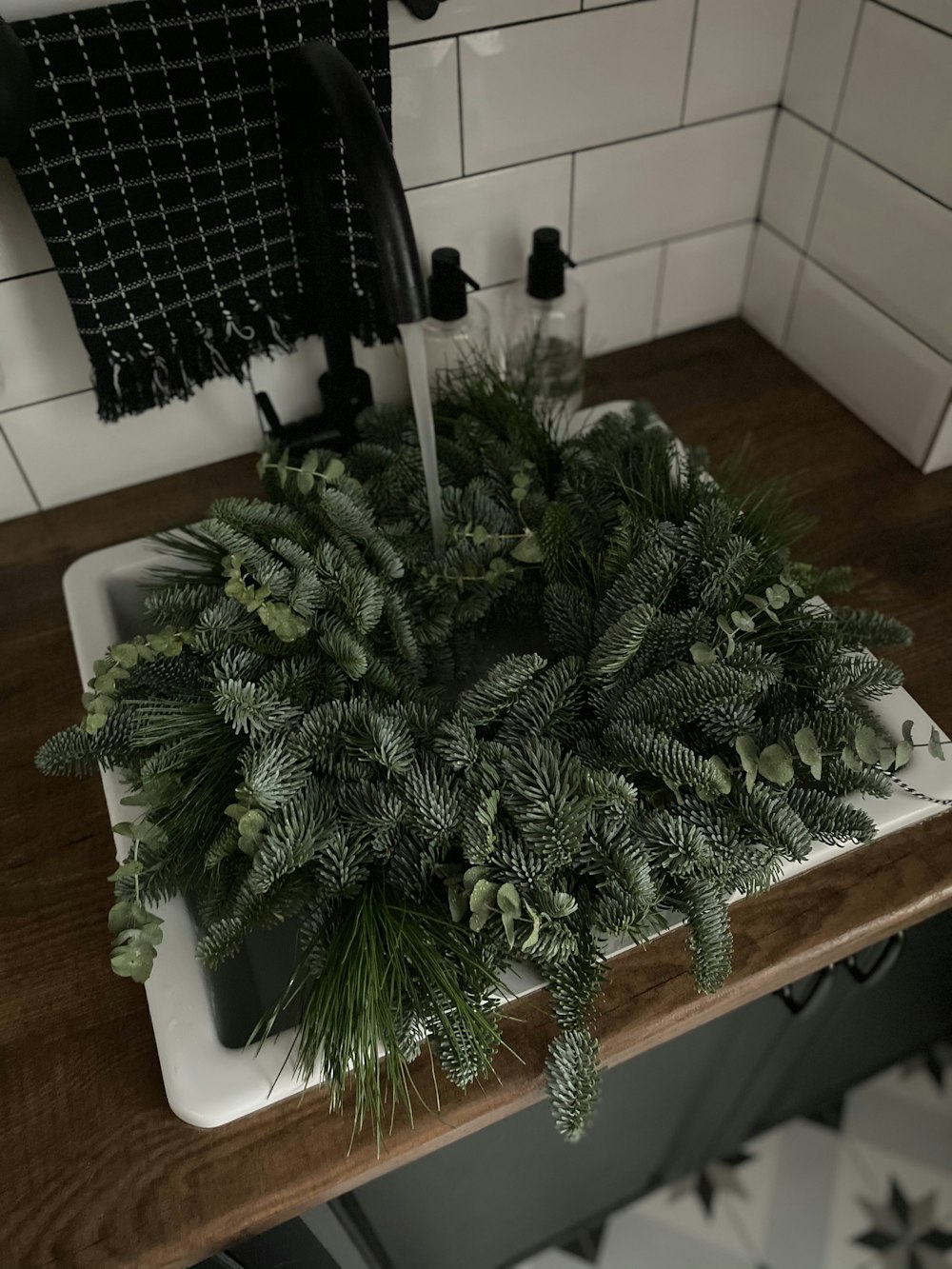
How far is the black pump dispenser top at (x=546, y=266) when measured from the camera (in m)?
0.79

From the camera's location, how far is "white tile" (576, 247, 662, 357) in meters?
0.92

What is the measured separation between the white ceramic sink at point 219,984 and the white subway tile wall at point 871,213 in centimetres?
35

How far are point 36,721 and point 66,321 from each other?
0.31 meters

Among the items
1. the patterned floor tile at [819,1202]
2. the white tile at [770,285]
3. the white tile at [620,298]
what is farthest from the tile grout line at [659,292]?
→ the patterned floor tile at [819,1202]

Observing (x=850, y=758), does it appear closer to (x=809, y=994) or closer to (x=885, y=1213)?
(x=809, y=994)

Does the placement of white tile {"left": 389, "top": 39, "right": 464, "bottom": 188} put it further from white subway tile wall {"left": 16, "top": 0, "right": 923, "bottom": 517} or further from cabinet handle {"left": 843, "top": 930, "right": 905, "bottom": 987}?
cabinet handle {"left": 843, "top": 930, "right": 905, "bottom": 987}

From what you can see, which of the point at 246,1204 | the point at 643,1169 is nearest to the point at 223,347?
the point at 246,1204

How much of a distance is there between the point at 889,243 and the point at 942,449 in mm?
178

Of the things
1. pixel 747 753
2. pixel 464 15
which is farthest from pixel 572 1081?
pixel 464 15

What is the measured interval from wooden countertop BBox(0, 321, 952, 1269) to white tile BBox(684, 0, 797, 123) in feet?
1.22

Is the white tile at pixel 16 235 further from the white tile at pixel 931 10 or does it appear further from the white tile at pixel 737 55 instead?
the white tile at pixel 931 10

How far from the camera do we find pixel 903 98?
2.45 feet

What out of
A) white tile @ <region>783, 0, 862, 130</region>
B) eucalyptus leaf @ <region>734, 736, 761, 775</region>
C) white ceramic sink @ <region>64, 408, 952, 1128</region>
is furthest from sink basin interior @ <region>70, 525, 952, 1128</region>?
white tile @ <region>783, 0, 862, 130</region>

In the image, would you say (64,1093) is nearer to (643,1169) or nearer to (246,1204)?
(246,1204)
